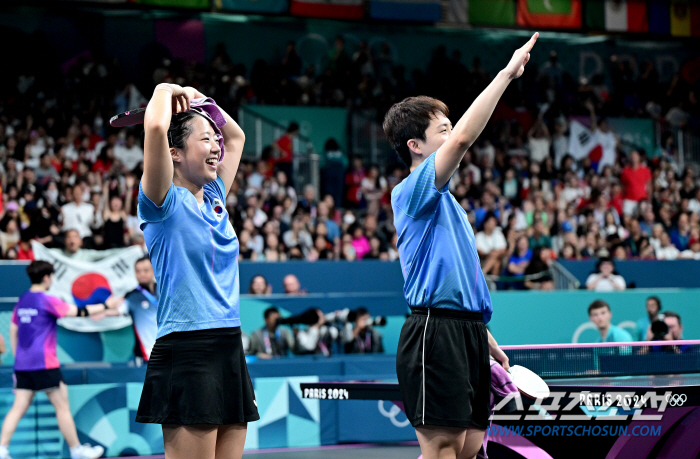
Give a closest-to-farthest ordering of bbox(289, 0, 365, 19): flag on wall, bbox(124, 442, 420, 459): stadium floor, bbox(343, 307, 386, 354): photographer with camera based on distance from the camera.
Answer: bbox(124, 442, 420, 459): stadium floor, bbox(343, 307, 386, 354): photographer with camera, bbox(289, 0, 365, 19): flag on wall

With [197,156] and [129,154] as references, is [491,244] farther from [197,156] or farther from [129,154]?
[197,156]

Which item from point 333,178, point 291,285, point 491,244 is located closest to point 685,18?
point 333,178

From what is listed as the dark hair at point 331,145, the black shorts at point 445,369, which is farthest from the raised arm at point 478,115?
the dark hair at point 331,145

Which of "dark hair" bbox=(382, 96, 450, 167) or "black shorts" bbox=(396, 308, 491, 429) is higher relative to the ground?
"dark hair" bbox=(382, 96, 450, 167)

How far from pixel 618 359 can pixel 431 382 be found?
9.21 feet

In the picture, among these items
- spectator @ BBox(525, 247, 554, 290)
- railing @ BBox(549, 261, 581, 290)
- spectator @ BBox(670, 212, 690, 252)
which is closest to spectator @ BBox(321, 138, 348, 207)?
spectator @ BBox(525, 247, 554, 290)

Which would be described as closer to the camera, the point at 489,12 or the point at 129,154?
the point at 129,154

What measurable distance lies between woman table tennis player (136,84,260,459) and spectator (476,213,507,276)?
32.6 feet

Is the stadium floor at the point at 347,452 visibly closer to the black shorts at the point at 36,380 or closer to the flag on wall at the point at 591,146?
the black shorts at the point at 36,380

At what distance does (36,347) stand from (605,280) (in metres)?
7.64

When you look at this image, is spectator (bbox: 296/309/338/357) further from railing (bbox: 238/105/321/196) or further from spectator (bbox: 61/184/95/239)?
railing (bbox: 238/105/321/196)

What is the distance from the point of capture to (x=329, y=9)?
1794cm

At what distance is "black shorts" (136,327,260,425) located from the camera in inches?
121

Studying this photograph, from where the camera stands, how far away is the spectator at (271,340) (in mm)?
9766
